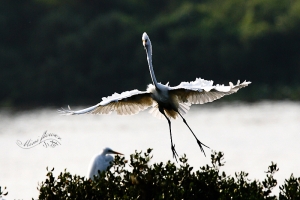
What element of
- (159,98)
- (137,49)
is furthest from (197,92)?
(137,49)

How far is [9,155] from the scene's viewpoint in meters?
19.1

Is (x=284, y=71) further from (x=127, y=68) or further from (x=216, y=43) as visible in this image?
(x=127, y=68)

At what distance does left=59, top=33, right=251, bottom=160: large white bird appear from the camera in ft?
24.6

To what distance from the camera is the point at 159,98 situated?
793 centimetres

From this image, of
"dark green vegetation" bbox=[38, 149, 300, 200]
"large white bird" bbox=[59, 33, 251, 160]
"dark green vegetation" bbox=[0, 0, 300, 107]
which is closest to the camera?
"dark green vegetation" bbox=[38, 149, 300, 200]

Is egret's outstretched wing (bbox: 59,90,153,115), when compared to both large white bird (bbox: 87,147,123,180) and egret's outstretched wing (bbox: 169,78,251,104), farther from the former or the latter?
large white bird (bbox: 87,147,123,180)

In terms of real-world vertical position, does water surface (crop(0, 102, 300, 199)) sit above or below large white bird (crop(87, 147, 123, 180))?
above

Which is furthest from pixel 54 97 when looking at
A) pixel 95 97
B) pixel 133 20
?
pixel 133 20

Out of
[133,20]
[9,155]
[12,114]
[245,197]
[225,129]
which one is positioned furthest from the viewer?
[133,20]

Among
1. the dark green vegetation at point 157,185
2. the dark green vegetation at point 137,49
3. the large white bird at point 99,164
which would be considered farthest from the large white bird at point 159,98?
the dark green vegetation at point 137,49

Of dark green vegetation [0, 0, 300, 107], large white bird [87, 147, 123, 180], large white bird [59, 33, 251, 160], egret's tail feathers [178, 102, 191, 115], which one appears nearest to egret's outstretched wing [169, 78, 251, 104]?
large white bird [59, 33, 251, 160]

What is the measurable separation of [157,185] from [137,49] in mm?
23422

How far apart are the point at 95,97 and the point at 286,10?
9697 millimetres

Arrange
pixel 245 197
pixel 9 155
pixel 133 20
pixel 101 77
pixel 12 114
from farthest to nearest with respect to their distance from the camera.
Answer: pixel 133 20
pixel 101 77
pixel 12 114
pixel 9 155
pixel 245 197
